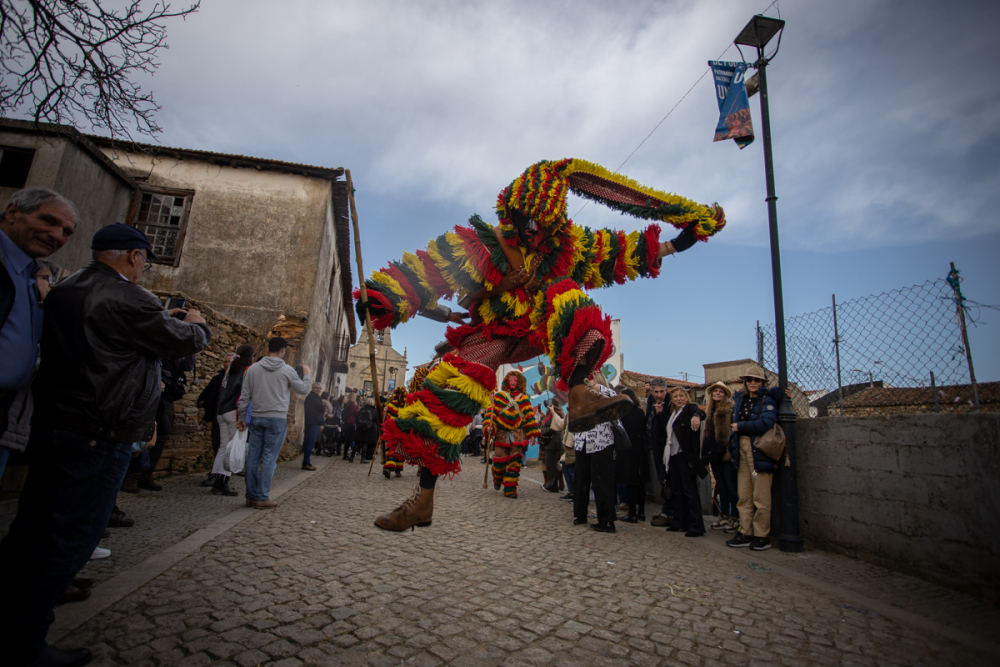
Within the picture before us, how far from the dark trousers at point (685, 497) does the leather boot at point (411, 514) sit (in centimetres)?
379

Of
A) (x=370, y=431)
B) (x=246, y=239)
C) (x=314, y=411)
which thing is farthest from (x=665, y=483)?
(x=246, y=239)

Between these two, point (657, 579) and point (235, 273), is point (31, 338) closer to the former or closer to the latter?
point (657, 579)

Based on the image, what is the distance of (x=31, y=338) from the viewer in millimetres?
1880

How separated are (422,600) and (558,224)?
2.34 m

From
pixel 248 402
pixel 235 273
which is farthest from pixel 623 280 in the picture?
pixel 235 273

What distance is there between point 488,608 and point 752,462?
3.64 m

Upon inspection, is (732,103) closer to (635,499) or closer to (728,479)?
(728,479)

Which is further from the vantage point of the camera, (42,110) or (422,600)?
(42,110)

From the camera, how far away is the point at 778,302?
514cm

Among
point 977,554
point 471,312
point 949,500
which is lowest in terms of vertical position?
point 977,554

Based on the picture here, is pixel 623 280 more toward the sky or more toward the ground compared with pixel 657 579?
more toward the sky

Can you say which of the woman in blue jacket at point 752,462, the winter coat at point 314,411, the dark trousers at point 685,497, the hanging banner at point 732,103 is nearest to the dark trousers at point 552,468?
the dark trousers at point 685,497

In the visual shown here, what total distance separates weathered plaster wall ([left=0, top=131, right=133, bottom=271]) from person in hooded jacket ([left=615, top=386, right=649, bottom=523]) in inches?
440

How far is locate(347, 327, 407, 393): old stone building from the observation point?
60.1m
